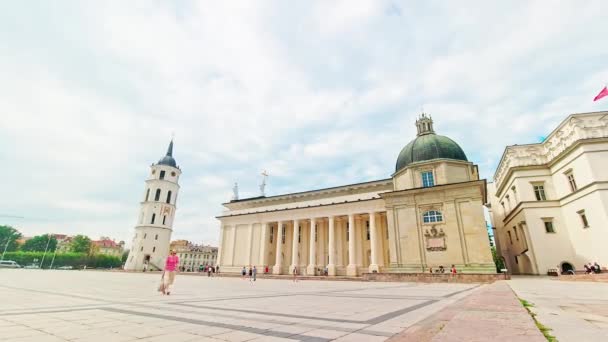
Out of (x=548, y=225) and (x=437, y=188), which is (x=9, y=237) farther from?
(x=548, y=225)

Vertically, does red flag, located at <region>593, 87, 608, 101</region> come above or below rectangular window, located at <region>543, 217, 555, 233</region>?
above

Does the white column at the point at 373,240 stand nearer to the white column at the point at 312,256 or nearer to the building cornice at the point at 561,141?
the white column at the point at 312,256

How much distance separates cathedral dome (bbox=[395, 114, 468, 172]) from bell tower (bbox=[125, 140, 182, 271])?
175ft

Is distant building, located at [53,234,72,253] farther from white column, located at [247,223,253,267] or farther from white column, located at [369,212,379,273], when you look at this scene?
white column, located at [369,212,379,273]

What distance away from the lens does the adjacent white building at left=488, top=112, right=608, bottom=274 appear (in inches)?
1025

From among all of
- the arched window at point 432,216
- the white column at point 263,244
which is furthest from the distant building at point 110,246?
the arched window at point 432,216

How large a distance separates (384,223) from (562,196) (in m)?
19.7

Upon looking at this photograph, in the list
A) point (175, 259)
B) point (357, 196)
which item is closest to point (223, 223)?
point (357, 196)

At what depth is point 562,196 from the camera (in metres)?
30.1

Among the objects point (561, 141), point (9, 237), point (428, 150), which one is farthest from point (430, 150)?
point (9, 237)

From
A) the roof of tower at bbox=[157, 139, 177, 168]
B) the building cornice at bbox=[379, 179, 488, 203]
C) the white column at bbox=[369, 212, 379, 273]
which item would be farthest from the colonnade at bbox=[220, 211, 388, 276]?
the roof of tower at bbox=[157, 139, 177, 168]

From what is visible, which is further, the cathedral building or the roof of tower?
the roof of tower

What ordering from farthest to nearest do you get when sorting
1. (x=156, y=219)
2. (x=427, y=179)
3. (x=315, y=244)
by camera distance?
(x=156, y=219), (x=315, y=244), (x=427, y=179)

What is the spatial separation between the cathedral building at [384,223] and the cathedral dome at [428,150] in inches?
4.5
